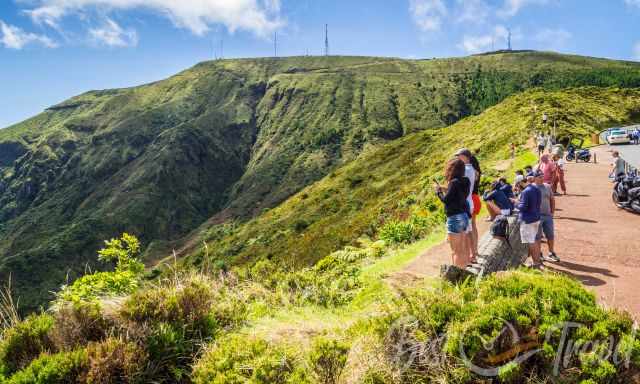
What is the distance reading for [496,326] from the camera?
399 centimetres

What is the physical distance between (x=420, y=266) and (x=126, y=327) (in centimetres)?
590

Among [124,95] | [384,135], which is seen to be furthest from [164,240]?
[124,95]

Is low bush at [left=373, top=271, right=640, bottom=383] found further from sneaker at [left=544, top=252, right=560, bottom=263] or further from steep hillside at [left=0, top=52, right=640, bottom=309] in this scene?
steep hillside at [left=0, top=52, right=640, bottom=309]

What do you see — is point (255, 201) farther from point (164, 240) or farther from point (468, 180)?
point (468, 180)

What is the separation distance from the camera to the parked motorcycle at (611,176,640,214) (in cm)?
1259

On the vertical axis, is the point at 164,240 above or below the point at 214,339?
below

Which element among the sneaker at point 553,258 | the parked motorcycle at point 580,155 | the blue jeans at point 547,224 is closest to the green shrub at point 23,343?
the blue jeans at point 547,224

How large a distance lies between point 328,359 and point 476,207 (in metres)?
4.97

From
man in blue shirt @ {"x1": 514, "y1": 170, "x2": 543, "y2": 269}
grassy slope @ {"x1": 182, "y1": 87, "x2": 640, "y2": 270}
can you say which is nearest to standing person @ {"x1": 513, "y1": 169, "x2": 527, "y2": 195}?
man in blue shirt @ {"x1": 514, "y1": 170, "x2": 543, "y2": 269}

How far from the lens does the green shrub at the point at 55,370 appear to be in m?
4.23

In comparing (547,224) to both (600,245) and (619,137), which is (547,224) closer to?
(600,245)

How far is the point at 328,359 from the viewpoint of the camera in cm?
434

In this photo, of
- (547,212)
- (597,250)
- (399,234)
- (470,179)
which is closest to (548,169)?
(597,250)

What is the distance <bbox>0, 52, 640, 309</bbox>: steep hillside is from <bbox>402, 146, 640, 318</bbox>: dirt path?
69718 millimetres
